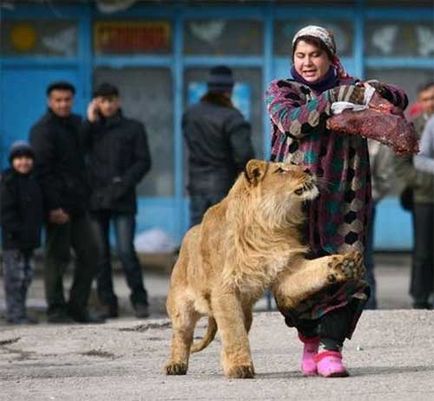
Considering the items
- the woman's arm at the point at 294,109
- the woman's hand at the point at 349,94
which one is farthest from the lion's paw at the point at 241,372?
the woman's hand at the point at 349,94

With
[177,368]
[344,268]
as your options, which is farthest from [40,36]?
[344,268]

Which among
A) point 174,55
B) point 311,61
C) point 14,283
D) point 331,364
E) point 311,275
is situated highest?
point 311,61

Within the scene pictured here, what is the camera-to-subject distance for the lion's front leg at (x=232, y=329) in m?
8.41

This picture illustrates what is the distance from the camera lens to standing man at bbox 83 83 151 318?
1441 centimetres

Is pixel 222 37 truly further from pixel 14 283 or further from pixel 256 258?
pixel 256 258

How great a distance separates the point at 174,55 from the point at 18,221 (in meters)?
5.83

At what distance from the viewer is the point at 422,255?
1493 centimetres

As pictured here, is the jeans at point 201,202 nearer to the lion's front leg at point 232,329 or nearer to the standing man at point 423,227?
the standing man at point 423,227

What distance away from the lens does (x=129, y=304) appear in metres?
15.6

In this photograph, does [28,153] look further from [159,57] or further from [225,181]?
[159,57]

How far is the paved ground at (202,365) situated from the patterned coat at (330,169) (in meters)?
0.68

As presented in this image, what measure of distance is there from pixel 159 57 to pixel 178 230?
1851 mm

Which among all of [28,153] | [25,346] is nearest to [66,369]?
[25,346]

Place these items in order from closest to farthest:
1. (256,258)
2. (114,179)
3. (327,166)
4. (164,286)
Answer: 1. (256,258)
2. (327,166)
3. (114,179)
4. (164,286)
